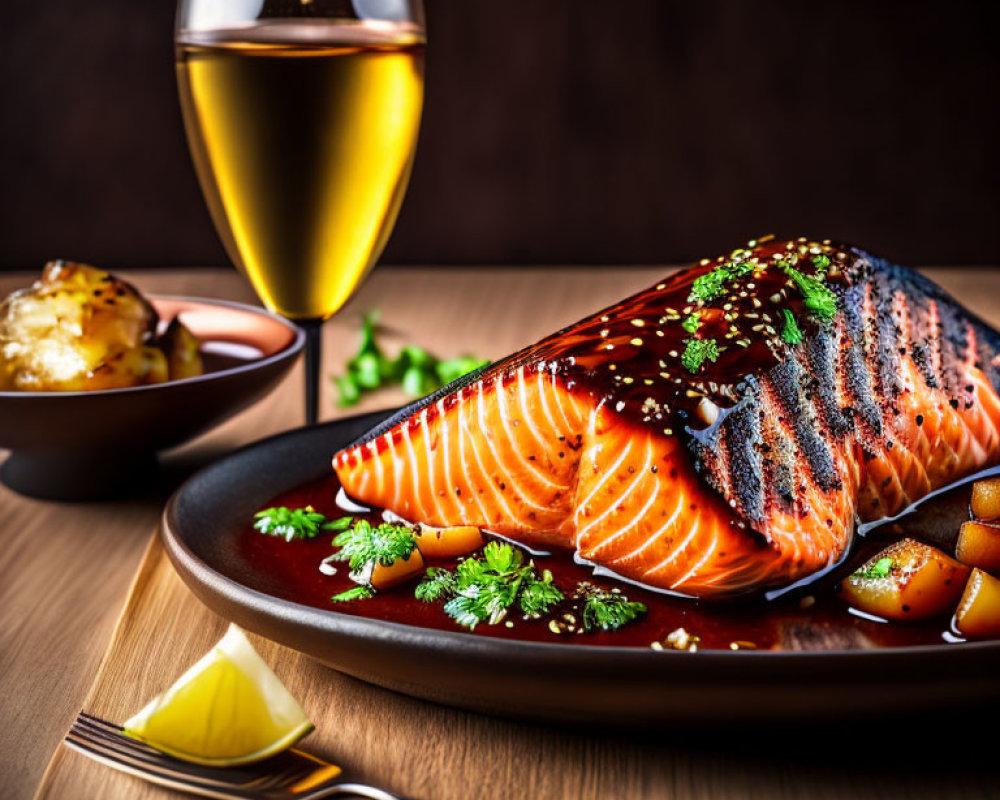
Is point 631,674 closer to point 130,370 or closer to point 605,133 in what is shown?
point 130,370

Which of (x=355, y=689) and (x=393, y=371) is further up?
(x=355, y=689)

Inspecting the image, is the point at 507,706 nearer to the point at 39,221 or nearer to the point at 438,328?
the point at 438,328

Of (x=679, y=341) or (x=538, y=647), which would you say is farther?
(x=679, y=341)

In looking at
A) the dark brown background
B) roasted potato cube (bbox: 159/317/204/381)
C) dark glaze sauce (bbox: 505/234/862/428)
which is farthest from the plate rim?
the dark brown background

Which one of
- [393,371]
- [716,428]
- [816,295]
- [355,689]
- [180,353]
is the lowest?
[393,371]

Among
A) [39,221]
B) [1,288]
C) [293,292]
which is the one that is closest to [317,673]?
[293,292]

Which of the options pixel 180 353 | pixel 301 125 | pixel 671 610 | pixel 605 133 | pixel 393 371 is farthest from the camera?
pixel 605 133

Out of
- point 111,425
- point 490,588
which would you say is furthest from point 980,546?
point 111,425
